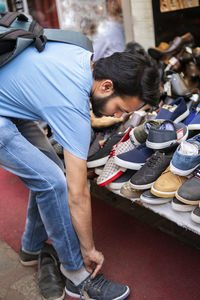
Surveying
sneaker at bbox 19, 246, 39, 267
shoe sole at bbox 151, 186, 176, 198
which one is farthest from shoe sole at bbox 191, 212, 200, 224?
sneaker at bbox 19, 246, 39, 267

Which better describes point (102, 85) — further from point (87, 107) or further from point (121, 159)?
point (121, 159)

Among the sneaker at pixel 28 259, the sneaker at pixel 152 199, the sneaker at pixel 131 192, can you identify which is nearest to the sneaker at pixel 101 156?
the sneaker at pixel 131 192

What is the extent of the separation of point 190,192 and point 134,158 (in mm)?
359

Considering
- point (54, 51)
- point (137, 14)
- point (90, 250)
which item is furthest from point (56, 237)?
point (137, 14)

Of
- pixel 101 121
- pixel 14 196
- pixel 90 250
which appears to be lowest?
pixel 14 196

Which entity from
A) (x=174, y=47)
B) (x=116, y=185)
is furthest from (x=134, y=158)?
(x=174, y=47)

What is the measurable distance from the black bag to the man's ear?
200 millimetres

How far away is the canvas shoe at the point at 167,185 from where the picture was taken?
1349mm

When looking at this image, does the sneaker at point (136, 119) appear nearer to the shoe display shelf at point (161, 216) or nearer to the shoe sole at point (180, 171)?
the shoe display shelf at point (161, 216)

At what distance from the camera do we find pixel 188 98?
2205 millimetres

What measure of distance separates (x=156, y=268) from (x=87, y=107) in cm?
93

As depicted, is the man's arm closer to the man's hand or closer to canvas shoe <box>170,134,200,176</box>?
the man's hand

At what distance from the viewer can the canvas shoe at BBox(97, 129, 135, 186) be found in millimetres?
1562

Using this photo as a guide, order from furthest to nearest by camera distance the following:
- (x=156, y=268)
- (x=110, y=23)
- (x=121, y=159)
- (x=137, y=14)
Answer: (x=110, y=23) → (x=137, y=14) → (x=156, y=268) → (x=121, y=159)
